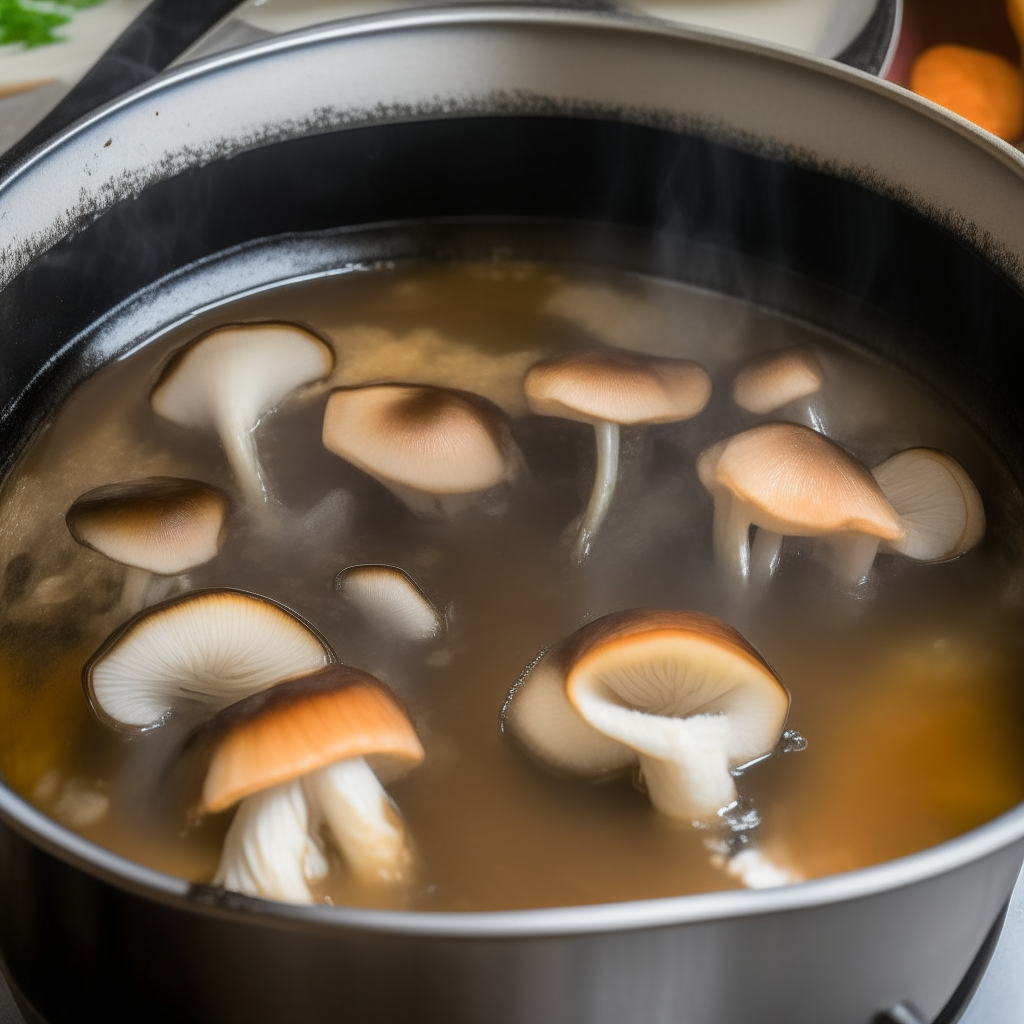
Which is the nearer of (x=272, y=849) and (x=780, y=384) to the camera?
(x=272, y=849)

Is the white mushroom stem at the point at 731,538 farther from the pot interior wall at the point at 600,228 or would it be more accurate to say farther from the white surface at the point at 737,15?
the white surface at the point at 737,15

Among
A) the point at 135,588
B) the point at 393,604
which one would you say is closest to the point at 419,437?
the point at 393,604

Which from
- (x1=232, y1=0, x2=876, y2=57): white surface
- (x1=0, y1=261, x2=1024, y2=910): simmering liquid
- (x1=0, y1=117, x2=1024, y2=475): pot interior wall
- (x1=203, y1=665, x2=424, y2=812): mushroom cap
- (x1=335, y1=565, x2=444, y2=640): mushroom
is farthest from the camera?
(x1=232, y1=0, x2=876, y2=57): white surface

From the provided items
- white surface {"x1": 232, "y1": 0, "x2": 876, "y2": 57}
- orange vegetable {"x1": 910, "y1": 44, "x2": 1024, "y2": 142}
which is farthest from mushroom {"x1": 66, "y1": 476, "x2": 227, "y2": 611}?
orange vegetable {"x1": 910, "y1": 44, "x2": 1024, "y2": 142}

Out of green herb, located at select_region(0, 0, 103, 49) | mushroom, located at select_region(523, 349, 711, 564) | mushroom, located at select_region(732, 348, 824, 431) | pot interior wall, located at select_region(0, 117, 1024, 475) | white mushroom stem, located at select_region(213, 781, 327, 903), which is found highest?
green herb, located at select_region(0, 0, 103, 49)

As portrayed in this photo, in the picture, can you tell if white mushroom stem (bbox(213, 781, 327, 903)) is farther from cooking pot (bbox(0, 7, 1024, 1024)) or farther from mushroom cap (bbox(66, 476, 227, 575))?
mushroom cap (bbox(66, 476, 227, 575))

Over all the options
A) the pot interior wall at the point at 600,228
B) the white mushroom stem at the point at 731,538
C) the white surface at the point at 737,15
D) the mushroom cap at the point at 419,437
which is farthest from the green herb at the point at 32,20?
the white mushroom stem at the point at 731,538

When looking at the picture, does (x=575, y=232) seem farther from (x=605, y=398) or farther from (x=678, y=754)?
(x=678, y=754)
